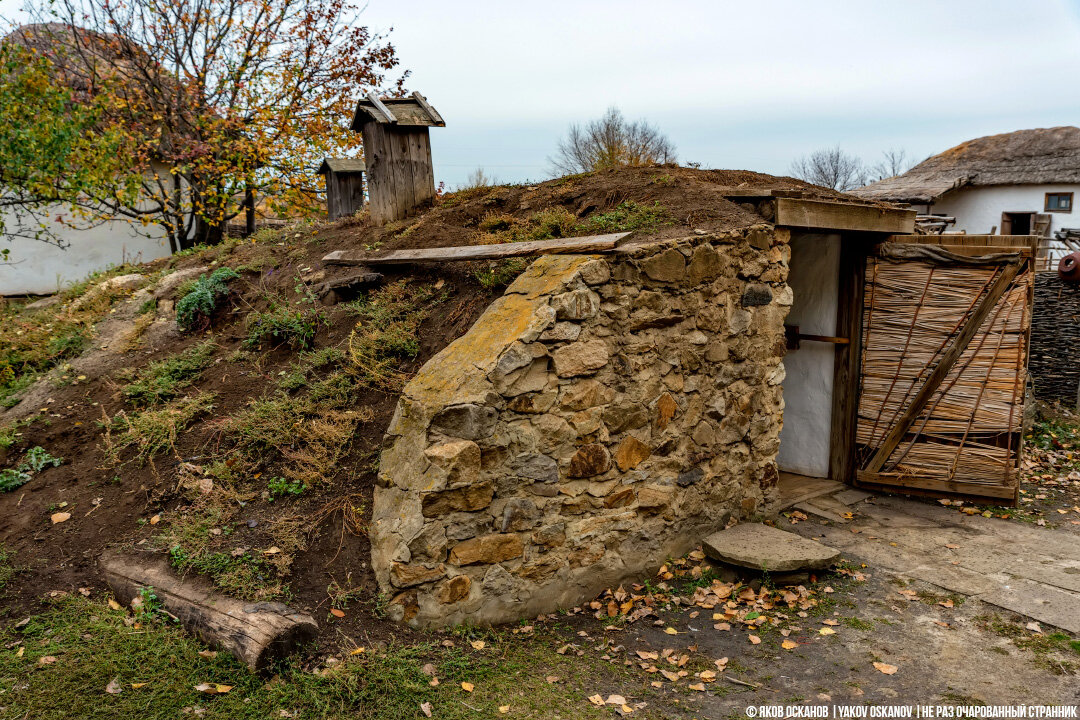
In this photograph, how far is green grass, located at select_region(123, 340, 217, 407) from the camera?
5562mm

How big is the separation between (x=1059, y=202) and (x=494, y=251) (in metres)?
21.5

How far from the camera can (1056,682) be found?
3766mm

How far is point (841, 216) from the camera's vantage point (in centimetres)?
592

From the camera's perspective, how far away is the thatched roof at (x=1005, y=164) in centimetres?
1959

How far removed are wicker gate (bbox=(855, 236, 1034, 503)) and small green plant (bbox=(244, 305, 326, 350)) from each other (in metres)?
5.02

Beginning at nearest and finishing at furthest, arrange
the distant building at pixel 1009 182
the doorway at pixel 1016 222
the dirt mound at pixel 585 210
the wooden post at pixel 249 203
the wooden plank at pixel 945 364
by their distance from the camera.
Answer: the dirt mound at pixel 585 210, the wooden plank at pixel 945 364, the wooden post at pixel 249 203, the distant building at pixel 1009 182, the doorway at pixel 1016 222

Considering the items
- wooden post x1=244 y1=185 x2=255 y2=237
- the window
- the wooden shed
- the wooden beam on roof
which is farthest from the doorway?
the wooden beam on roof

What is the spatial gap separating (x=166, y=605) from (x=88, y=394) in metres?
2.78

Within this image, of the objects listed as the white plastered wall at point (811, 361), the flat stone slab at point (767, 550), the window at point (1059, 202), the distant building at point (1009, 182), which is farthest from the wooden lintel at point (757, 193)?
the window at point (1059, 202)

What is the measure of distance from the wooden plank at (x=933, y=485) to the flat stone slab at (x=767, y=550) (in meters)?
1.93

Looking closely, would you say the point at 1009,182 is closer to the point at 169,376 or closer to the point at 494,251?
the point at 494,251

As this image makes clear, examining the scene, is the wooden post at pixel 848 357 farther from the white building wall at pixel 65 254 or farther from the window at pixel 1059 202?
the window at pixel 1059 202

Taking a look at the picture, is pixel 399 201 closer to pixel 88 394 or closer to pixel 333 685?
pixel 88 394

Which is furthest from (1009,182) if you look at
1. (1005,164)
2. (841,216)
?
(841,216)
